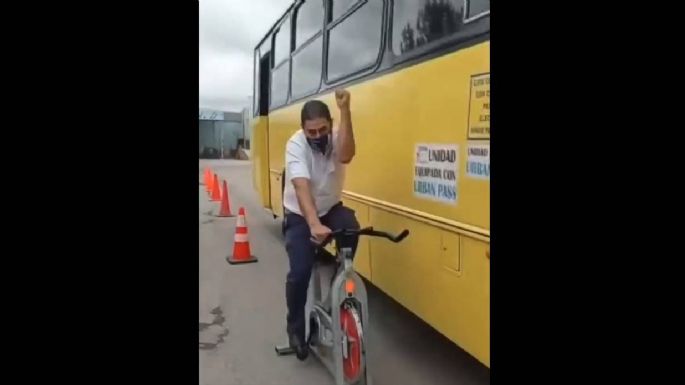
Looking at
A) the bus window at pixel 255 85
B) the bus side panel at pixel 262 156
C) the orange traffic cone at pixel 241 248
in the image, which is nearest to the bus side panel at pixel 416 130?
the orange traffic cone at pixel 241 248

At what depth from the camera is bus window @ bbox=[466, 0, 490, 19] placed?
2627 millimetres

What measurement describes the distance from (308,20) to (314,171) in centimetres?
324

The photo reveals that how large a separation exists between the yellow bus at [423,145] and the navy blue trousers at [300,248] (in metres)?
0.40

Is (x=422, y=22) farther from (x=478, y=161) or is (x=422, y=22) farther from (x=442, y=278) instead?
(x=442, y=278)

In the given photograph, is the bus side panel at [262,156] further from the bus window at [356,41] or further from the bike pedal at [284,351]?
the bike pedal at [284,351]

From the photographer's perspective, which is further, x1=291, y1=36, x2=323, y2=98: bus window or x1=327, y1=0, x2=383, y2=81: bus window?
x1=291, y1=36, x2=323, y2=98: bus window

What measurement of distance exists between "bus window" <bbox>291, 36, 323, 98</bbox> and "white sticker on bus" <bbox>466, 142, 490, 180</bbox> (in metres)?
3.15

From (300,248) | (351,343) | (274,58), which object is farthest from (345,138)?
(274,58)

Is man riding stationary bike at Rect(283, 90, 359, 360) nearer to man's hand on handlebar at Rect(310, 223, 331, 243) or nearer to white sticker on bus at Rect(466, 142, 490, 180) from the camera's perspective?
man's hand on handlebar at Rect(310, 223, 331, 243)

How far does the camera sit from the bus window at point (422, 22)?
292 cm

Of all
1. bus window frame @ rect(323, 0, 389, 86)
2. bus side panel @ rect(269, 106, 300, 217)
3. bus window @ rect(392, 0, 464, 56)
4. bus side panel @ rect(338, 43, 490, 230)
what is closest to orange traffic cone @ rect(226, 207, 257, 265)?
bus side panel @ rect(269, 106, 300, 217)
